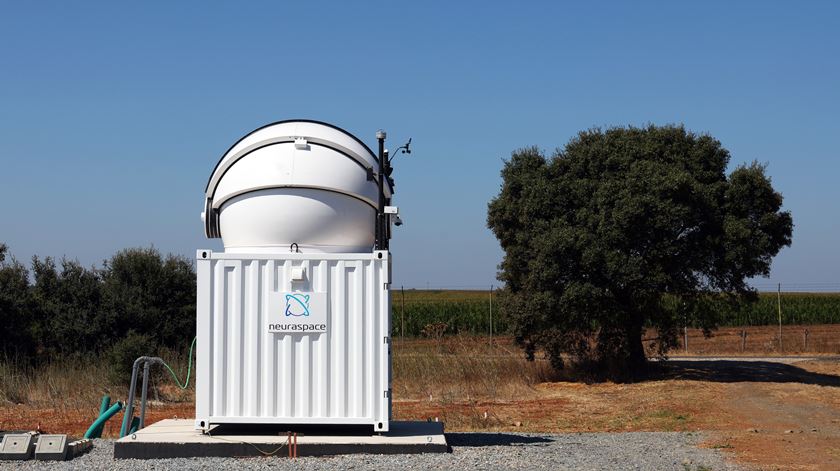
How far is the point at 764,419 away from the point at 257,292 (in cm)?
1034

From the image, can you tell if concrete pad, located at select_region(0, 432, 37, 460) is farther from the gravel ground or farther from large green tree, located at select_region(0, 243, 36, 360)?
large green tree, located at select_region(0, 243, 36, 360)

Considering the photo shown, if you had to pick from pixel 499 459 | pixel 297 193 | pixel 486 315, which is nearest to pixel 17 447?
pixel 297 193

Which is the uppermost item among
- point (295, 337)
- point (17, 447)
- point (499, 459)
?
point (295, 337)

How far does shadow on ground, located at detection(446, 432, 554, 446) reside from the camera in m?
11.8

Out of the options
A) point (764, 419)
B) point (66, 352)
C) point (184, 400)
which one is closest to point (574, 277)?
point (764, 419)

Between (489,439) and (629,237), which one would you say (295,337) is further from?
(629,237)

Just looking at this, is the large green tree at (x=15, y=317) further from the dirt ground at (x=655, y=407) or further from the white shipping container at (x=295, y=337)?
the white shipping container at (x=295, y=337)

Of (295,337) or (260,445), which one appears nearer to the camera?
(260,445)

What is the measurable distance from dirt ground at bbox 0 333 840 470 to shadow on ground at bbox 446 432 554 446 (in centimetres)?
57

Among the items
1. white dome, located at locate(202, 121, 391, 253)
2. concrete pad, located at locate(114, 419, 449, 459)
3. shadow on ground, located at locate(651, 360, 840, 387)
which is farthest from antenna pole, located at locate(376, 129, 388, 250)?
shadow on ground, located at locate(651, 360, 840, 387)

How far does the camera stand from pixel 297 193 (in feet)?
35.3

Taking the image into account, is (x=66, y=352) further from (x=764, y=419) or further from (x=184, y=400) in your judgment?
(x=764, y=419)

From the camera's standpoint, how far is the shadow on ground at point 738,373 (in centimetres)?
2205

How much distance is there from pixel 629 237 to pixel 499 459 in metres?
11.9
